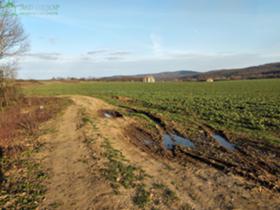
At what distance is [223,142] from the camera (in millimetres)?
13422

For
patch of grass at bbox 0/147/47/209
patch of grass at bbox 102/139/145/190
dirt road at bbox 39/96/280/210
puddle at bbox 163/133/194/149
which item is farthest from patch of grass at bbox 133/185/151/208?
puddle at bbox 163/133/194/149

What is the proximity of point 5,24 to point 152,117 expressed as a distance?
1836 centimetres

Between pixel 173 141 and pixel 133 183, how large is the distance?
6.07 meters

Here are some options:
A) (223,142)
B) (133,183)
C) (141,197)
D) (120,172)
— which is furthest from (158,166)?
(223,142)

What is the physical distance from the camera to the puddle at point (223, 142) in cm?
1246

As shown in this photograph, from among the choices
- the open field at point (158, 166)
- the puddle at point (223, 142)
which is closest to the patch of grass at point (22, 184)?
the open field at point (158, 166)

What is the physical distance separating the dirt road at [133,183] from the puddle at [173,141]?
1662 millimetres

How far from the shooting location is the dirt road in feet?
23.2

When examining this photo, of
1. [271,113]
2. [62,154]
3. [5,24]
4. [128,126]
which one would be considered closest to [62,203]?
[62,154]

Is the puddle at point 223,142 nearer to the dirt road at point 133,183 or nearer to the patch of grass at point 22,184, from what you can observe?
the dirt road at point 133,183

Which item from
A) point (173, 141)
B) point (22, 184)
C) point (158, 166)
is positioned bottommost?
point (173, 141)

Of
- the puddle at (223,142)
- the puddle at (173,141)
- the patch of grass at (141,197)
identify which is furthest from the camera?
the puddle at (173,141)

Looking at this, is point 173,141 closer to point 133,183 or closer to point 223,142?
point 223,142

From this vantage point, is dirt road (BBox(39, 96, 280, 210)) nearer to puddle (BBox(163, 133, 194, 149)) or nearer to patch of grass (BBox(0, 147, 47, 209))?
patch of grass (BBox(0, 147, 47, 209))
